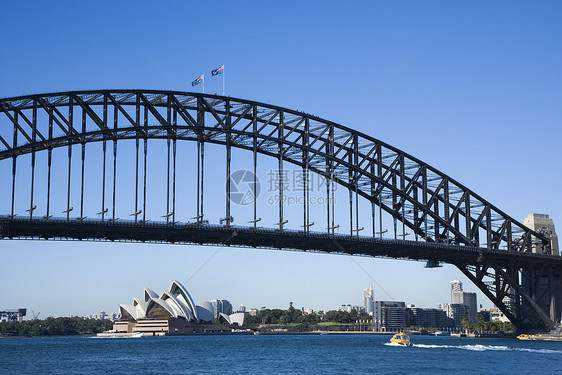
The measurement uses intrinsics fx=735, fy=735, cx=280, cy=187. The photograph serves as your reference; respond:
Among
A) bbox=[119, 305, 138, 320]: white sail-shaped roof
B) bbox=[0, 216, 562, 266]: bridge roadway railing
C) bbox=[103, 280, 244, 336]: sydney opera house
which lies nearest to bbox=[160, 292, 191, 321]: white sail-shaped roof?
bbox=[103, 280, 244, 336]: sydney opera house

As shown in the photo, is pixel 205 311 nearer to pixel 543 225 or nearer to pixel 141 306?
pixel 141 306

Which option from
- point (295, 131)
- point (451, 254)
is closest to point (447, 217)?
point (451, 254)

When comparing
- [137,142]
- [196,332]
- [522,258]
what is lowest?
[196,332]

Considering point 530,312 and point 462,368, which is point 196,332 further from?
point 462,368

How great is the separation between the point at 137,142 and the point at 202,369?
2878 centimetres

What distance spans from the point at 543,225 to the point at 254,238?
51.1 m

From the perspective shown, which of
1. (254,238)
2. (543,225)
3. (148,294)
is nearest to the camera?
(254,238)

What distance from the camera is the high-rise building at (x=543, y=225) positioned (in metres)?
109

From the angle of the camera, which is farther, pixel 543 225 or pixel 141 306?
pixel 141 306

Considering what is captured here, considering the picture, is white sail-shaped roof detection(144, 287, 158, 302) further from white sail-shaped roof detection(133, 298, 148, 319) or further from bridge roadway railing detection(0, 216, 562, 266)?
bridge roadway railing detection(0, 216, 562, 266)

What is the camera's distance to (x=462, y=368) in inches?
2280

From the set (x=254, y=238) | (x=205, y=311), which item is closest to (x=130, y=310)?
(x=205, y=311)

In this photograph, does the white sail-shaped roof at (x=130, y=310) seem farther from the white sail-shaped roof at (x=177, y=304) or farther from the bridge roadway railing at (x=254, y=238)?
the bridge roadway railing at (x=254, y=238)

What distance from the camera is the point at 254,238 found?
83250 millimetres
